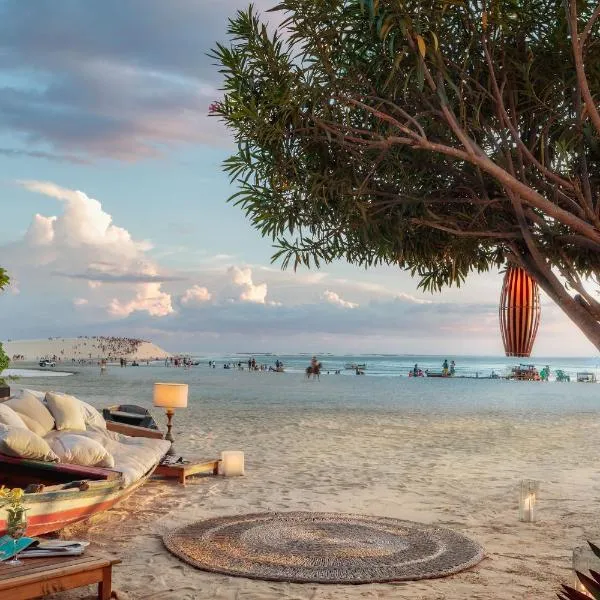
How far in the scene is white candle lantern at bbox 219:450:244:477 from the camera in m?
10.7

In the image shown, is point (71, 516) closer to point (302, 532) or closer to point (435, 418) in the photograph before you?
point (302, 532)

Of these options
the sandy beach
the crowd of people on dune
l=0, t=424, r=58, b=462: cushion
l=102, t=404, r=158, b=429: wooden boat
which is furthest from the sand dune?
l=0, t=424, r=58, b=462: cushion

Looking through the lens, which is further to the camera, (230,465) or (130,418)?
(130,418)

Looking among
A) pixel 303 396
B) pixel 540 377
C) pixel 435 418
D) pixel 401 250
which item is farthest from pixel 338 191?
pixel 540 377

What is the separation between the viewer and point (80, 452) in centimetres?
755

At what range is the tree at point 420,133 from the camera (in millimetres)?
6254

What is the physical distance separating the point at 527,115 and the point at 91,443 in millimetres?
5164

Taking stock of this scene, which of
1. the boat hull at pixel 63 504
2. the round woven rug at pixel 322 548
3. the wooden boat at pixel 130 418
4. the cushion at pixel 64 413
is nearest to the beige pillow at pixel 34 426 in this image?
the cushion at pixel 64 413

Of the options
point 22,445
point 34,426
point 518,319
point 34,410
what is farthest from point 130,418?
point 518,319

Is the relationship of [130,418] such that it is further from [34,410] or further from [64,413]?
[34,410]

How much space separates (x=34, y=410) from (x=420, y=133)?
16.5 feet

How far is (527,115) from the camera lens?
7.22 m

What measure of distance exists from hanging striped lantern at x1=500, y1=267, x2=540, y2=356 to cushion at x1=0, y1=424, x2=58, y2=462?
4073mm

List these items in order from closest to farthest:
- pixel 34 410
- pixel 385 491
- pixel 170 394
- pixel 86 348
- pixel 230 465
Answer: pixel 34 410 → pixel 385 491 → pixel 170 394 → pixel 230 465 → pixel 86 348
